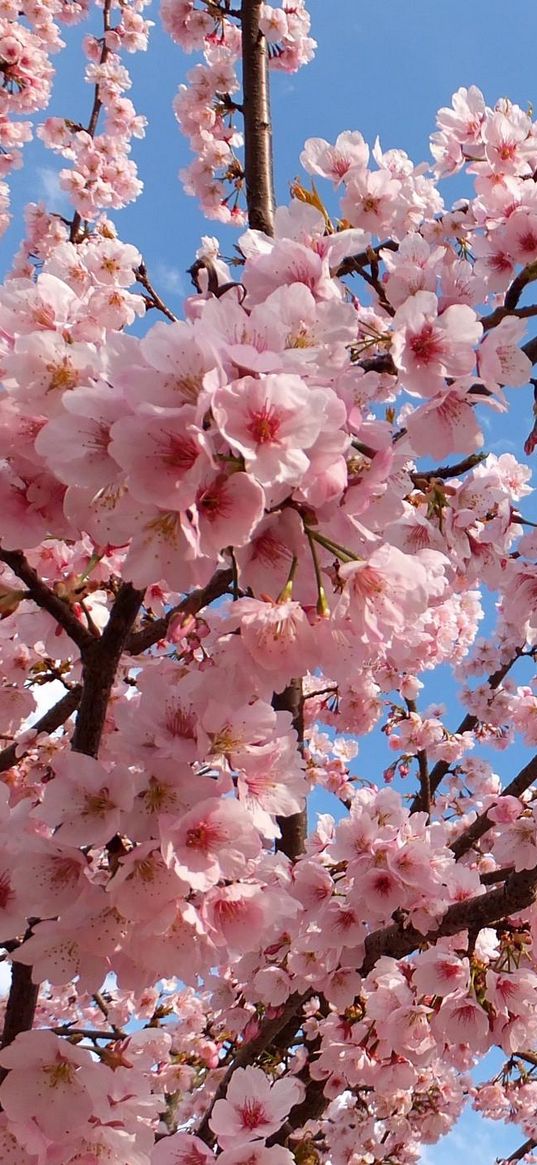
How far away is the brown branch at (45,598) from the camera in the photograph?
1598 mm

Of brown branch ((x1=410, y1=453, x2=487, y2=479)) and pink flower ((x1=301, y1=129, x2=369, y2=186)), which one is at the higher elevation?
pink flower ((x1=301, y1=129, x2=369, y2=186))

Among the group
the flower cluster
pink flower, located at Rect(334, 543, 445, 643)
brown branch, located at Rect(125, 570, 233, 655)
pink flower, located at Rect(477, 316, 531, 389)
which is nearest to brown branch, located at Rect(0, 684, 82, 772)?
the flower cluster

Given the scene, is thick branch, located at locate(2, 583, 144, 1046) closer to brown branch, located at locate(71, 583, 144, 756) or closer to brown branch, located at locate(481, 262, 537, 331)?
brown branch, located at locate(71, 583, 144, 756)

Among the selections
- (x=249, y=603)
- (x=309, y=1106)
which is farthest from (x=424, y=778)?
(x=249, y=603)

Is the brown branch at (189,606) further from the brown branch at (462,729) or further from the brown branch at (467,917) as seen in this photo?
the brown branch at (462,729)

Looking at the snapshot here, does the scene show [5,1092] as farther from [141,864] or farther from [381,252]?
[381,252]

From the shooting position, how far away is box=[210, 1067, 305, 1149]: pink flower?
2.25 metres

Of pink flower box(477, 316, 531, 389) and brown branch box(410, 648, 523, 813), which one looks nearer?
pink flower box(477, 316, 531, 389)

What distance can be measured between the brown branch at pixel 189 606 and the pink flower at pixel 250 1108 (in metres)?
Answer: 1.24

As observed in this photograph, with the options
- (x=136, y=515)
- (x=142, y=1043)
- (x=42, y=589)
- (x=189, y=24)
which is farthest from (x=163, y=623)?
(x=189, y=24)

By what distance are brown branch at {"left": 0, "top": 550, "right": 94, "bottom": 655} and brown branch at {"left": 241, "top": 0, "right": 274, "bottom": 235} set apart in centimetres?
278

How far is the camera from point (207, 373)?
45.0 inches

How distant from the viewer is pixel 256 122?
14.3 ft

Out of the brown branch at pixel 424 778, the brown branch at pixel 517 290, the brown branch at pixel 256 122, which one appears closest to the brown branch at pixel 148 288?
the brown branch at pixel 256 122
